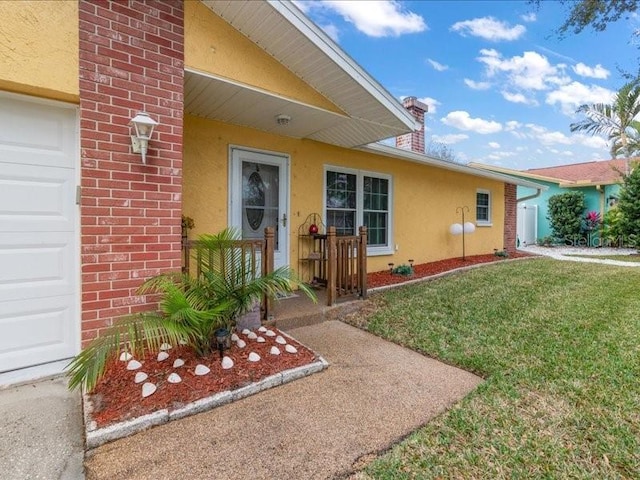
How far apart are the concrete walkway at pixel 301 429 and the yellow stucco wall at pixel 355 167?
286 cm

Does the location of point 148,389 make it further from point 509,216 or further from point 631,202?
point 631,202

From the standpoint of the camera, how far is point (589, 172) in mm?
16344

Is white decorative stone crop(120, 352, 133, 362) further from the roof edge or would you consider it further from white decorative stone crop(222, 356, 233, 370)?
the roof edge

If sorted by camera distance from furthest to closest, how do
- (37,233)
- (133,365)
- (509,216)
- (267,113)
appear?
(509,216) → (267,113) → (37,233) → (133,365)

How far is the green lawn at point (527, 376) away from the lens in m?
1.95

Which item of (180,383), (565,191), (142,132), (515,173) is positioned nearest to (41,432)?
(180,383)

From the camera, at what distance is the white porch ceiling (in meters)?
3.28

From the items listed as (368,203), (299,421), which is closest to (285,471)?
(299,421)

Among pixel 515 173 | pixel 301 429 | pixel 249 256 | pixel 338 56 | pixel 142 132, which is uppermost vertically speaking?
pixel 515 173

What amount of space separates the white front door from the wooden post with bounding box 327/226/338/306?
1.13 meters

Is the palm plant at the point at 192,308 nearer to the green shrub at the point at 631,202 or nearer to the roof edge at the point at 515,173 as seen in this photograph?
the green shrub at the point at 631,202

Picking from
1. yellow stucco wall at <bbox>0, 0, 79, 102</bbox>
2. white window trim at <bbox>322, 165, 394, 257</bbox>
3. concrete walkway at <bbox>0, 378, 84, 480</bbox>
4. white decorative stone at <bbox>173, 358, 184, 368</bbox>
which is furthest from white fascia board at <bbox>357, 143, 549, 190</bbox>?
concrete walkway at <bbox>0, 378, 84, 480</bbox>

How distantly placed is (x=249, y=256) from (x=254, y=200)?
1808 mm

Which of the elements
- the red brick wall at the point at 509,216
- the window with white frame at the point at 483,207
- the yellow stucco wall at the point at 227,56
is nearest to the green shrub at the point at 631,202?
the red brick wall at the point at 509,216
